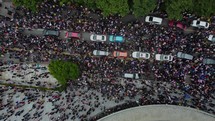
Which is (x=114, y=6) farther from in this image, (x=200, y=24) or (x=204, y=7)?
(x=200, y=24)

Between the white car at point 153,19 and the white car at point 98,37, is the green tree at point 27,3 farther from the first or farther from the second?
the white car at point 153,19

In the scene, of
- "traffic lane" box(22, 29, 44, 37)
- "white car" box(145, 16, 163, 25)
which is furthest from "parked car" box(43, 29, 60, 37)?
"white car" box(145, 16, 163, 25)

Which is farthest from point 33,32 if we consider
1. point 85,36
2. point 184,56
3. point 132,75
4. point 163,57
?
point 184,56

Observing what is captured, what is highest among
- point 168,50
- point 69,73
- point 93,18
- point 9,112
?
point 93,18

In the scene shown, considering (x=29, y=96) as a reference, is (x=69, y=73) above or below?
above

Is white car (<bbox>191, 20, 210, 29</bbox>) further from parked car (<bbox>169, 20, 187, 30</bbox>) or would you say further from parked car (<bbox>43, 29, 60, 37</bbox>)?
parked car (<bbox>43, 29, 60, 37</bbox>)

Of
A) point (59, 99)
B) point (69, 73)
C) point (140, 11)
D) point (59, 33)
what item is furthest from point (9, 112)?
point (140, 11)

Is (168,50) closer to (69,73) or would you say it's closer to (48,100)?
(69,73)
